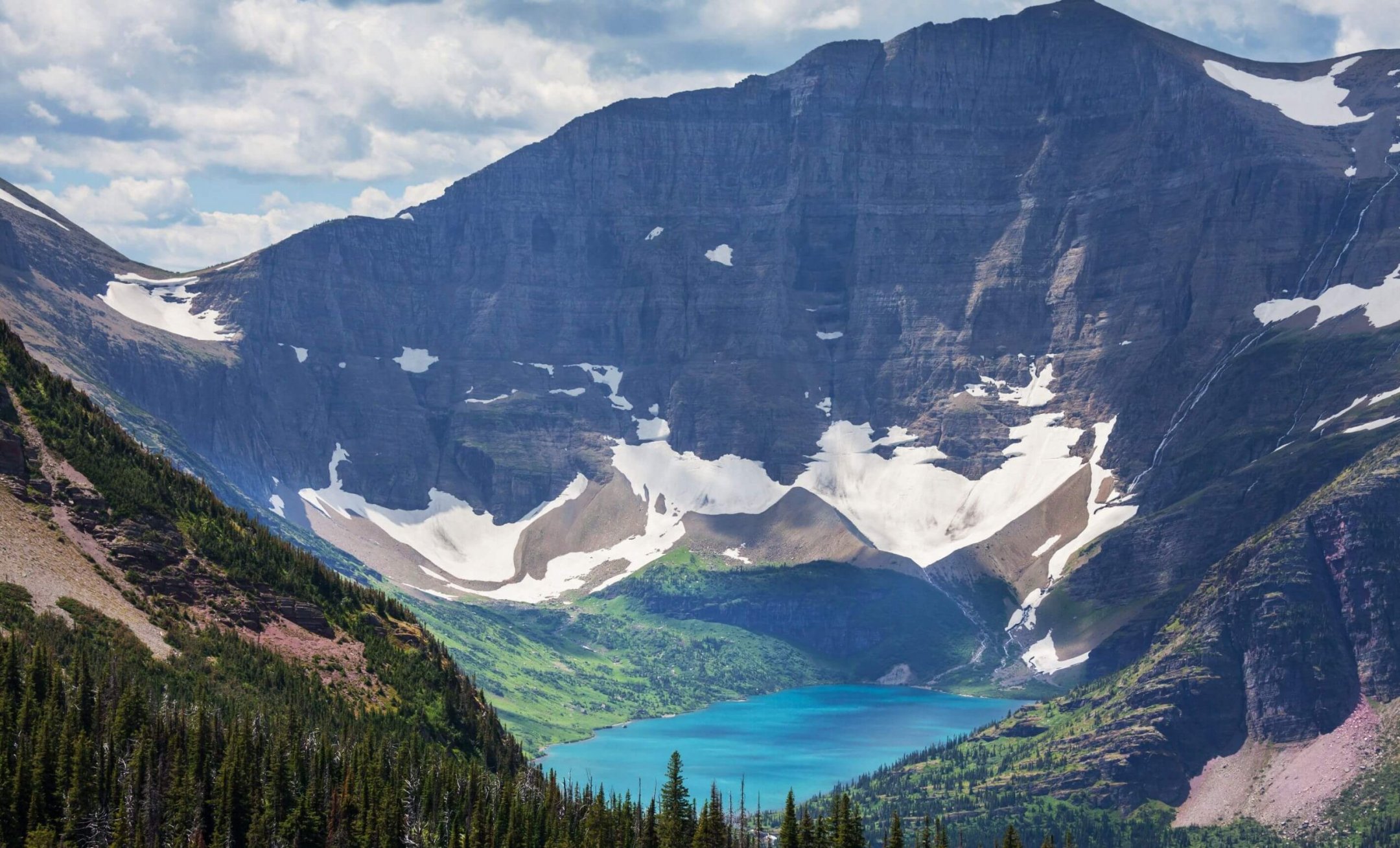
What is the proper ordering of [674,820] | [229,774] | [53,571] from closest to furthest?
[229,774] → [674,820] → [53,571]

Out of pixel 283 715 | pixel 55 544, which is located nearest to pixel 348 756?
pixel 283 715

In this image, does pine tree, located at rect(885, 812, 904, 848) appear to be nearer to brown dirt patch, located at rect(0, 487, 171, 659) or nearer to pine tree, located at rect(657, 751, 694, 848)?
pine tree, located at rect(657, 751, 694, 848)

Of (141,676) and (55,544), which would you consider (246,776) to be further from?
(55,544)

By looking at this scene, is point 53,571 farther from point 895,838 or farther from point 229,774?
point 895,838

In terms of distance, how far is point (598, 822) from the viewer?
161 metres

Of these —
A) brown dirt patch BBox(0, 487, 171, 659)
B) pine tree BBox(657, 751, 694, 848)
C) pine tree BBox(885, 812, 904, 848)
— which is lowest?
pine tree BBox(885, 812, 904, 848)

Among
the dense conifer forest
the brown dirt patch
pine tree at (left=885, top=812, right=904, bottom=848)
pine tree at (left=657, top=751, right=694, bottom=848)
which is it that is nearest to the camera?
pine tree at (left=885, top=812, right=904, bottom=848)

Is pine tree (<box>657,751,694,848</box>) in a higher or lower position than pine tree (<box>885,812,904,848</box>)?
higher

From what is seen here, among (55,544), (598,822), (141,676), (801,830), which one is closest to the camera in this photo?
(801,830)

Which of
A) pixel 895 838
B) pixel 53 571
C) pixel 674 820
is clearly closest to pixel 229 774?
pixel 674 820

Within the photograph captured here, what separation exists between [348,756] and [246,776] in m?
14.7

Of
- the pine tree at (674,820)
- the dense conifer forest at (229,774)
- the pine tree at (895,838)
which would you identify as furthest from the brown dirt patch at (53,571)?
the pine tree at (895,838)

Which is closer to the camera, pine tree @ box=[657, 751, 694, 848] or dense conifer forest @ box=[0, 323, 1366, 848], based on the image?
dense conifer forest @ box=[0, 323, 1366, 848]

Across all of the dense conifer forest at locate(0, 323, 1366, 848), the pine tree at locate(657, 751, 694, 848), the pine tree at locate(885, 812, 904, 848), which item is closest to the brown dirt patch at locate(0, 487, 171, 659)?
the dense conifer forest at locate(0, 323, 1366, 848)
